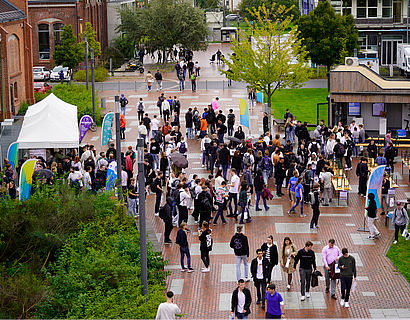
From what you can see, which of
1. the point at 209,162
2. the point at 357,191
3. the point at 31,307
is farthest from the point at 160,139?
the point at 31,307

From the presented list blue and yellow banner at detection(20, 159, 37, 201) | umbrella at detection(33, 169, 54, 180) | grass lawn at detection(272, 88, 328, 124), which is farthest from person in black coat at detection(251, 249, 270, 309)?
grass lawn at detection(272, 88, 328, 124)

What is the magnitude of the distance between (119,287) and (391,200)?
1115 cm

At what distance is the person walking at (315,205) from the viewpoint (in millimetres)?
22125

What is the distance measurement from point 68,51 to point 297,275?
41172 mm

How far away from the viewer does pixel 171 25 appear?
6397 cm

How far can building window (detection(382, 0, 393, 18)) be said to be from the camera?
64.8 m

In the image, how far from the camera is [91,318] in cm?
1470

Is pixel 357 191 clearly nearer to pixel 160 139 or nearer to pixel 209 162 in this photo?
pixel 209 162

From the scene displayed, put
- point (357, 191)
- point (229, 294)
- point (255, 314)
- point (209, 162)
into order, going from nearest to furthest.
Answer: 1. point (255, 314)
2. point (229, 294)
3. point (357, 191)
4. point (209, 162)

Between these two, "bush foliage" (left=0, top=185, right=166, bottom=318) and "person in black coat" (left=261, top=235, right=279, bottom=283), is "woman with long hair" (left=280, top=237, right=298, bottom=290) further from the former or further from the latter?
"bush foliage" (left=0, top=185, right=166, bottom=318)

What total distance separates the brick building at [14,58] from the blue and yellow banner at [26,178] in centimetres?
1693

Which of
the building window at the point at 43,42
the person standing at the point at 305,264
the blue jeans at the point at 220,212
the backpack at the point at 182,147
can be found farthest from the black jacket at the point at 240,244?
the building window at the point at 43,42

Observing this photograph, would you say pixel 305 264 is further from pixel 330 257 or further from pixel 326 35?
pixel 326 35

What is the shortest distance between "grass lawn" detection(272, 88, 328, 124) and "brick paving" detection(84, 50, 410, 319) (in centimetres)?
1440
